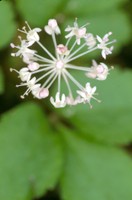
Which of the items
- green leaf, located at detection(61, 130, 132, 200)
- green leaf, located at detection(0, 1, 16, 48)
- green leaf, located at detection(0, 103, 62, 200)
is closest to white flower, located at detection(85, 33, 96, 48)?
green leaf, located at detection(0, 1, 16, 48)

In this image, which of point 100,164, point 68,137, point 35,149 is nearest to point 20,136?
point 35,149

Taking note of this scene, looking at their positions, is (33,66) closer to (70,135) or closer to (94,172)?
(70,135)

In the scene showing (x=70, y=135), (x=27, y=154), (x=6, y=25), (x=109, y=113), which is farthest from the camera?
(x=70, y=135)

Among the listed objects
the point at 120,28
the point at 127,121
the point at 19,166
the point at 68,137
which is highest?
the point at 120,28

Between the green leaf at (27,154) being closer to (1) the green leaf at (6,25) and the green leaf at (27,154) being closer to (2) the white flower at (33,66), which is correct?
(1) the green leaf at (6,25)

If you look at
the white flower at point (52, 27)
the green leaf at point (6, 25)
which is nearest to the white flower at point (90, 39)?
the white flower at point (52, 27)

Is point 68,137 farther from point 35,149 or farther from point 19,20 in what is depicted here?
point 19,20

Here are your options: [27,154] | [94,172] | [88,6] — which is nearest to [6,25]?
[88,6]
